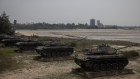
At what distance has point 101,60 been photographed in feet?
58.2

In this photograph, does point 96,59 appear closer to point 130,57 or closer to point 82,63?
point 82,63

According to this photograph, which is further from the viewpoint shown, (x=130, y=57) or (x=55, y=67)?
(x=130, y=57)

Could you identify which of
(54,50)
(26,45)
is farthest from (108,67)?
(26,45)

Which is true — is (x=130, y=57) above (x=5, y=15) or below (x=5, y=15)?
below

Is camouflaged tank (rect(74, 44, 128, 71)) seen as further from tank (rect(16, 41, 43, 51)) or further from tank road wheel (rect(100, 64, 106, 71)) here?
tank (rect(16, 41, 43, 51))

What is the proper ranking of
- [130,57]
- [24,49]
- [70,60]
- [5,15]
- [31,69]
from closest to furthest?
[31,69] → [70,60] → [130,57] → [24,49] → [5,15]

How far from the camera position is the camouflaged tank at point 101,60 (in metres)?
17.4

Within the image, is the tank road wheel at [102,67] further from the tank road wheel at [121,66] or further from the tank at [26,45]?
the tank at [26,45]

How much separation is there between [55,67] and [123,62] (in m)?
5.89

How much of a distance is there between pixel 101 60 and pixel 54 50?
904cm

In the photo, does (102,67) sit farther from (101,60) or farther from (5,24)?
(5,24)

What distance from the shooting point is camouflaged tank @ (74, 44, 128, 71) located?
17.4m

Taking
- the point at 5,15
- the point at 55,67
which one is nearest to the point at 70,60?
the point at 55,67

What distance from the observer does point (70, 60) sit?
25750 mm
